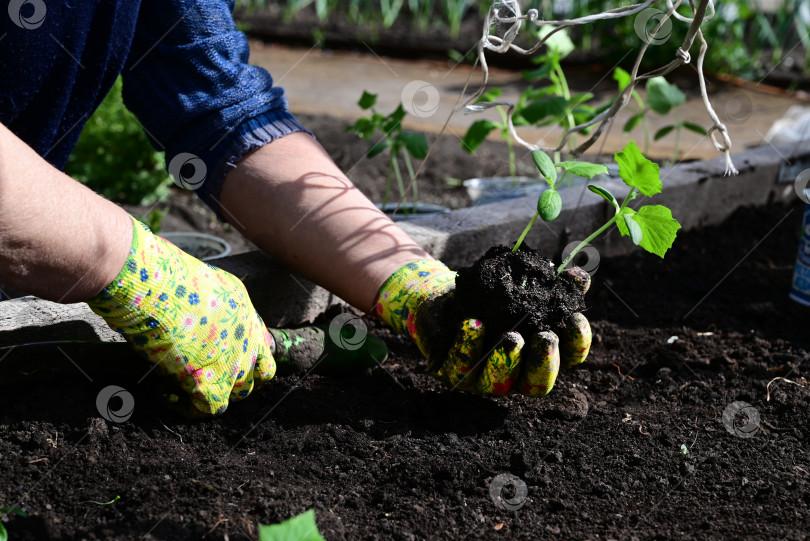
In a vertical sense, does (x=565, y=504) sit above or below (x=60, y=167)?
below

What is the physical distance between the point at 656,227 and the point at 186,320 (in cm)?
76

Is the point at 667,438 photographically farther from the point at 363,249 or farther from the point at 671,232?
the point at 363,249

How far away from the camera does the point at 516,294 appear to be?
128 centimetres

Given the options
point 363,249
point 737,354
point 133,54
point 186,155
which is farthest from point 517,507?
point 133,54

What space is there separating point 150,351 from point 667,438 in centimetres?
85

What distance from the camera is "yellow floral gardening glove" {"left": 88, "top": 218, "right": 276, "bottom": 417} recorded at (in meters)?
1.23

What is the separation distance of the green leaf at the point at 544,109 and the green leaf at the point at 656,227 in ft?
2.26

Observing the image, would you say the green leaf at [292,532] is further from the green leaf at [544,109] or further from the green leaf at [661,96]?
the green leaf at [661,96]

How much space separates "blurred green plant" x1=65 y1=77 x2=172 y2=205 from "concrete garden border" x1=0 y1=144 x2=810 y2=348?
3.68 feet

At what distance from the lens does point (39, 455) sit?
122 centimetres

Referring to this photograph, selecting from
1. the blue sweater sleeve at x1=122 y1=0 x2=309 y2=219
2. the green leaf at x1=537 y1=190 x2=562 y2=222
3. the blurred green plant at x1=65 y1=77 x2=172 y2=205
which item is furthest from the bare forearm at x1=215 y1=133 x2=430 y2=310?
the blurred green plant at x1=65 y1=77 x2=172 y2=205

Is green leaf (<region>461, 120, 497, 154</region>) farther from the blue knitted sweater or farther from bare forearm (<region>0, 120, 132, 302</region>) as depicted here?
bare forearm (<region>0, 120, 132, 302</region>)

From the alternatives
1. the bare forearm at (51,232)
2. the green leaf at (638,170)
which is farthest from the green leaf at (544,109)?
the bare forearm at (51,232)

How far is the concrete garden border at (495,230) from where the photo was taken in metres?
1.40
